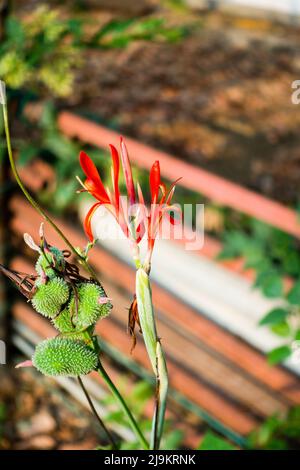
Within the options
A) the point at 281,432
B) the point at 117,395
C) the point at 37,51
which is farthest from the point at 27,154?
the point at 117,395

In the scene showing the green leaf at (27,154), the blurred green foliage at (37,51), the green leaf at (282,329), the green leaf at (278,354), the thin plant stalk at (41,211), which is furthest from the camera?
the green leaf at (27,154)

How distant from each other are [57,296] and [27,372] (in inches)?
95.9

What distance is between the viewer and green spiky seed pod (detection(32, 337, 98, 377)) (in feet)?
2.03

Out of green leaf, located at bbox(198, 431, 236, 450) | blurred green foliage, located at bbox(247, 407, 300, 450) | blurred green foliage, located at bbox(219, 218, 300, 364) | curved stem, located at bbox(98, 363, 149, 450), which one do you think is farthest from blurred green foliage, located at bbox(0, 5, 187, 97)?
curved stem, located at bbox(98, 363, 149, 450)

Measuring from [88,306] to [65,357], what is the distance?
6 centimetres

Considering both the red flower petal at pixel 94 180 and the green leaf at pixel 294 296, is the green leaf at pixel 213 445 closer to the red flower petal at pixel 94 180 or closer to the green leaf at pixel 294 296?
the red flower petal at pixel 94 180

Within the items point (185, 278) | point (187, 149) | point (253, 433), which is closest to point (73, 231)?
point (185, 278)

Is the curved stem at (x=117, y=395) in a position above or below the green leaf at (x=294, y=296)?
below

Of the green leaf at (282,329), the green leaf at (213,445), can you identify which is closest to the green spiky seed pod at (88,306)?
the green leaf at (213,445)

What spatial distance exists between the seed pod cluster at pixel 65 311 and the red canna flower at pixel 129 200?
46mm

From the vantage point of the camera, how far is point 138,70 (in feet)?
16.7

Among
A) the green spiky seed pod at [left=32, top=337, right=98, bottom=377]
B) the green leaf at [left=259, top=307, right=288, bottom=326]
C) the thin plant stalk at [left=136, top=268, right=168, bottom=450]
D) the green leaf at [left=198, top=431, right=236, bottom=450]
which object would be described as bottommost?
the green spiky seed pod at [left=32, top=337, right=98, bottom=377]

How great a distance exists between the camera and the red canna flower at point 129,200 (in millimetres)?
560

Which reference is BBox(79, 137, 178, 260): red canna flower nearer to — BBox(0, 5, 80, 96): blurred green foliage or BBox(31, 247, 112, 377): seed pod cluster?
BBox(31, 247, 112, 377): seed pod cluster
